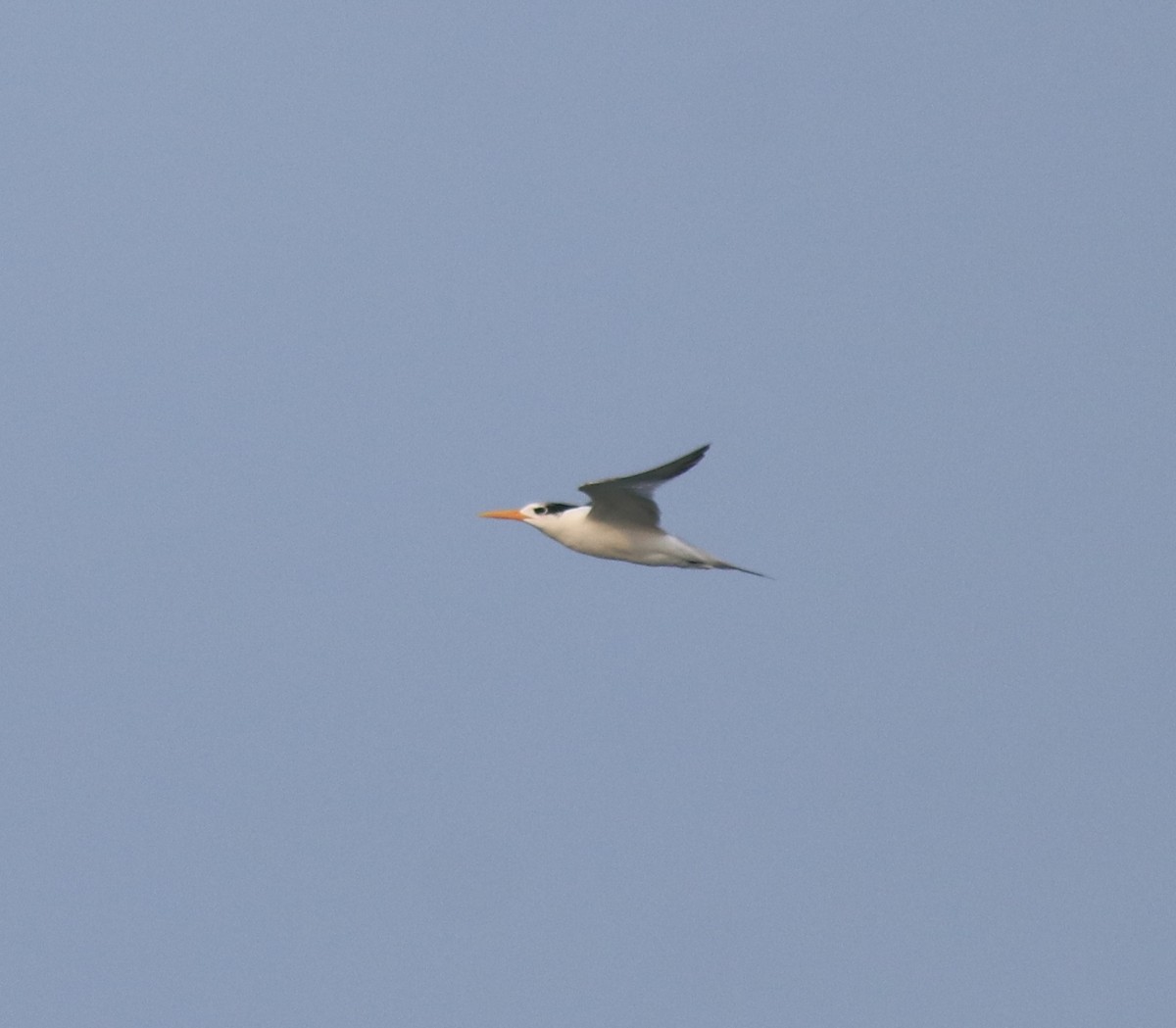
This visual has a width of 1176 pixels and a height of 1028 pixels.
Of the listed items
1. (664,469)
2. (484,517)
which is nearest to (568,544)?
(484,517)

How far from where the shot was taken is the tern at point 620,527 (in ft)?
70.3

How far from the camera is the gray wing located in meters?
20.1

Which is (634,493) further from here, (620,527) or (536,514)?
(536,514)

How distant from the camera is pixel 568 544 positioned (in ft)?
76.0

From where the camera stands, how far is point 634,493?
70.3 feet

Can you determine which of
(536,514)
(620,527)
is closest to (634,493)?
(620,527)

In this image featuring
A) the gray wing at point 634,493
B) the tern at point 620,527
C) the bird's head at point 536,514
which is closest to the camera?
the gray wing at point 634,493

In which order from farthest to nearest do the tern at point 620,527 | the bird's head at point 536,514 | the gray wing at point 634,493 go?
the bird's head at point 536,514, the tern at point 620,527, the gray wing at point 634,493

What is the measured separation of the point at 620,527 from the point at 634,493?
3.53 ft

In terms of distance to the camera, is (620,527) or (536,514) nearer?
(620,527)

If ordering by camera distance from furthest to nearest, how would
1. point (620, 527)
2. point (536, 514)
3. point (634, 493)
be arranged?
point (536, 514), point (620, 527), point (634, 493)

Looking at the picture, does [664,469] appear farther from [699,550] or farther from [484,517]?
[484,517]

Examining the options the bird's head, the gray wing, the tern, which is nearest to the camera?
the gray wing

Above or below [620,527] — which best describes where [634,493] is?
above
